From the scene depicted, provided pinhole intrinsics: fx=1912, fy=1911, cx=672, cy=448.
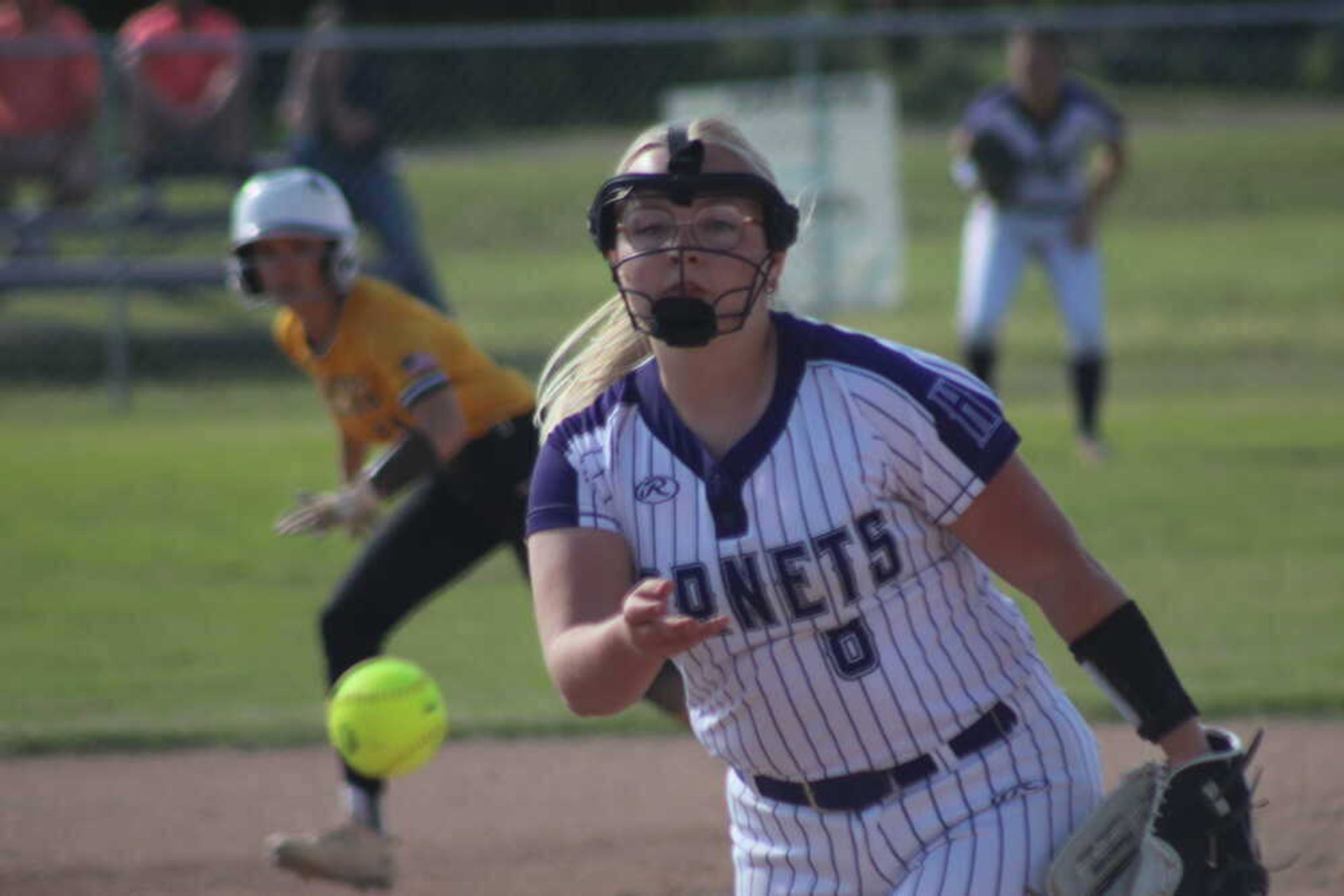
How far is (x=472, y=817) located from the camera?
5496mm

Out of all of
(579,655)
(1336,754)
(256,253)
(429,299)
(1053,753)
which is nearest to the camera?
(579,655)

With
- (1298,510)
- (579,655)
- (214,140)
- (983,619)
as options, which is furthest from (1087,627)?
(214,140)

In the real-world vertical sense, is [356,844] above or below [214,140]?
below

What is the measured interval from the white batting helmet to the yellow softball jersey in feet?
0.42

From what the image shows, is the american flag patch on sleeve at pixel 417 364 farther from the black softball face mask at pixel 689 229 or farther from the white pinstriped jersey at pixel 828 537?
the black softball face mask at pixel 689 229

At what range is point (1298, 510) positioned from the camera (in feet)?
29.9

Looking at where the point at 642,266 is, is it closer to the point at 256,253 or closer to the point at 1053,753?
the point at 1053,753

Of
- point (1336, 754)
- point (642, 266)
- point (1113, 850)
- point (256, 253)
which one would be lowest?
point (1336, 754)

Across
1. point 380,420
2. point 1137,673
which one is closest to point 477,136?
point 380,420

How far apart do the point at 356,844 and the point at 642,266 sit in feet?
7.53

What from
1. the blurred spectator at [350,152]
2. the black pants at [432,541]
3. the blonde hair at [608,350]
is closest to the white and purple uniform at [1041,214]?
the blurred spectator at [350,152]

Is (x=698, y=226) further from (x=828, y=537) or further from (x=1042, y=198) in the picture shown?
(x=1042, y=198)

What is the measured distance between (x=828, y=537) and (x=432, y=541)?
8.04ft

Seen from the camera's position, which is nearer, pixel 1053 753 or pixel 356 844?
pixel 1053 753
